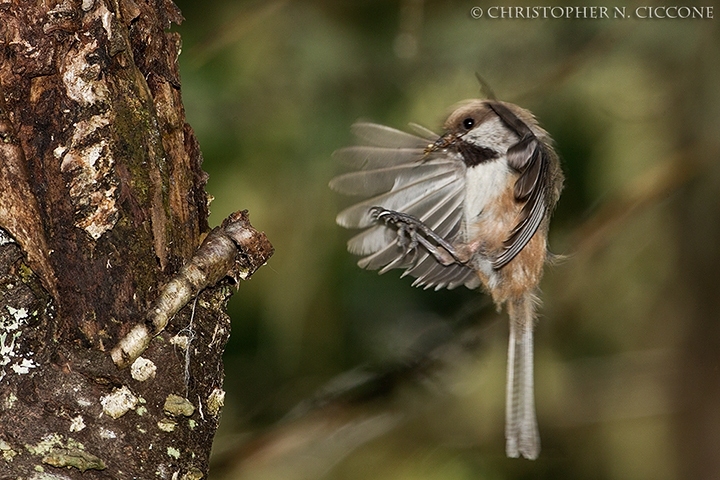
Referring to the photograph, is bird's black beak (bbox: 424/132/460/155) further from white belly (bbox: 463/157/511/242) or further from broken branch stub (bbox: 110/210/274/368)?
broken branch stub (bbox: 110/210/274/368)

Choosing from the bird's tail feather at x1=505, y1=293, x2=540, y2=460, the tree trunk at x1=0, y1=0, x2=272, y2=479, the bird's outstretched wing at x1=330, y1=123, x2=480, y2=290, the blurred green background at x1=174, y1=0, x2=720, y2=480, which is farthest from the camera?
the blurred green background at x1=174, y1=0, x2=720, y2=480

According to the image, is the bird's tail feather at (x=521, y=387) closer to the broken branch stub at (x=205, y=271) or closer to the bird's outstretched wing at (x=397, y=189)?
the bird's outstretched wing at (x=397, y=189)

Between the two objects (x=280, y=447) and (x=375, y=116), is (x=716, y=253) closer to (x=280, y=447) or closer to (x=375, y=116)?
(x=375, y=116)

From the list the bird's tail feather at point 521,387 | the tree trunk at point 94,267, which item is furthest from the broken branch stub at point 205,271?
the bird's tail feather at point 521,387

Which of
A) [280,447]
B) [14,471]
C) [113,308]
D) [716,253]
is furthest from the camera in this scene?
[716,253]

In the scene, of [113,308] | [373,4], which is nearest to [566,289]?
[373,4]

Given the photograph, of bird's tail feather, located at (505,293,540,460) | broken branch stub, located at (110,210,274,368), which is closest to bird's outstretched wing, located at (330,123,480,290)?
bird's tail feather, located at (505,293,540,460)

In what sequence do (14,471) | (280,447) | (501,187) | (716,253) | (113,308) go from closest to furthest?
(14,471) → (113,308) → (501,187) → (280,447) → (716,253)

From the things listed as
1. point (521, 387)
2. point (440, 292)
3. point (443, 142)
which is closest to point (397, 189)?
point (443, 142)
